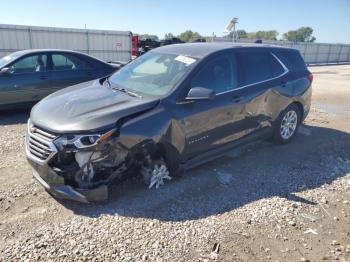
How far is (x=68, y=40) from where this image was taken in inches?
680

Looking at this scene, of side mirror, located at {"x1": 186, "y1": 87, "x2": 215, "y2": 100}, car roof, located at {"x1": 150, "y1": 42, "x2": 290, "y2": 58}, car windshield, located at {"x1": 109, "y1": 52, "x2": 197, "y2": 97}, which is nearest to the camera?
side mirror, located at {"x1": 186, "y1": 87, "x2": 215, "y2": 100}

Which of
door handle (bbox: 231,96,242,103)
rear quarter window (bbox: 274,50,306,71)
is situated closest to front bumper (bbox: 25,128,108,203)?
door handle (bbox: 231,96,242,103)

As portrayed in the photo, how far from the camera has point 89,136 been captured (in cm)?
317

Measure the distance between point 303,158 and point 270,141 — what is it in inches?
29.0

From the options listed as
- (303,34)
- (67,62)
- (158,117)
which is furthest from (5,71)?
(303,34)

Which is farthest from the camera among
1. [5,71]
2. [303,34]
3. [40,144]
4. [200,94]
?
[303,34]

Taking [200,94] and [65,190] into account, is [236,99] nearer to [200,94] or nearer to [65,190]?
[200,94]

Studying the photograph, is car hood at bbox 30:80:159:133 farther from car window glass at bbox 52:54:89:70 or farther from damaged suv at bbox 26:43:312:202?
car window glass at bbox 52:54:89:70

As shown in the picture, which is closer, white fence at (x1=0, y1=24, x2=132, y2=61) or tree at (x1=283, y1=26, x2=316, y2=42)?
white fence at (x1=0, y1=24, x2=132, y2=61)

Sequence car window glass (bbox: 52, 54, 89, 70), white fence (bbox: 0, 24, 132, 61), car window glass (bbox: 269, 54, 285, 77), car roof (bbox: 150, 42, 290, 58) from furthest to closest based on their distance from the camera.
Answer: white fence (bbox: 0, 24, 132, 61) < car window glass (bbox: 52, 54, 89, 70) < car window glass (bbox: 269, 54, 285, 77) < car roof (bbox: 150, 42, 290, 58)

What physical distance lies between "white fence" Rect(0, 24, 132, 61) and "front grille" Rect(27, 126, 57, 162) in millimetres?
14289

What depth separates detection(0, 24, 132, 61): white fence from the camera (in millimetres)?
15438

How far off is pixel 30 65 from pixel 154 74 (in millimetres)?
4229

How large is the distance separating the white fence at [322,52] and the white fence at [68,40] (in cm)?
1746
